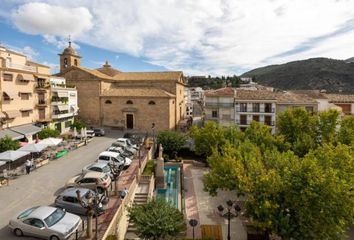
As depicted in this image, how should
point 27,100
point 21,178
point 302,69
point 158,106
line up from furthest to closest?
point 302,69 < point 158,106 < point 27,100 < point 21,178

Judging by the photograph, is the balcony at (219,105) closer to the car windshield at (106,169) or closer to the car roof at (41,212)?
the car windshield at (106,169)

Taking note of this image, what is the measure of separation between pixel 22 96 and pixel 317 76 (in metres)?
115

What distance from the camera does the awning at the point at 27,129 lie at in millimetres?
29172

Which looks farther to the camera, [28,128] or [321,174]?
[28,128]

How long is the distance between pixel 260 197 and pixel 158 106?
29278 millimetres

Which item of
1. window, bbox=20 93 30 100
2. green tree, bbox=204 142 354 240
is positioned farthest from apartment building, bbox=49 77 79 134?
green tree, bbox=204 142 354 240

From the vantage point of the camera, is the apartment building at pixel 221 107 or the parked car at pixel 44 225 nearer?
the parked car at pixel 44 225

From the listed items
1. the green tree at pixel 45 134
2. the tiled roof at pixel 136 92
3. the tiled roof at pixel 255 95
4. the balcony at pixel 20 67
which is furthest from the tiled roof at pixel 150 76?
the green tree at pixel 45 134

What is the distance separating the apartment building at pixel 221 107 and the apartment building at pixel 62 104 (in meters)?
20.4

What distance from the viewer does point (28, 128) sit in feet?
101

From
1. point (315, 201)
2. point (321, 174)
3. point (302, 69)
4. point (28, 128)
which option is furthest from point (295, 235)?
point (302, 69)

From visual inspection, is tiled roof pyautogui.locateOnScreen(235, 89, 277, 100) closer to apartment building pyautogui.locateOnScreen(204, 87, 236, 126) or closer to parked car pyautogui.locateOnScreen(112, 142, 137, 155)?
apartment building pyautogui.locateOnScreen(204, 87, 236, 126)

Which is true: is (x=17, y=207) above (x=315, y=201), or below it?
below

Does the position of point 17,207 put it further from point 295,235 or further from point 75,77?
point 75,77
